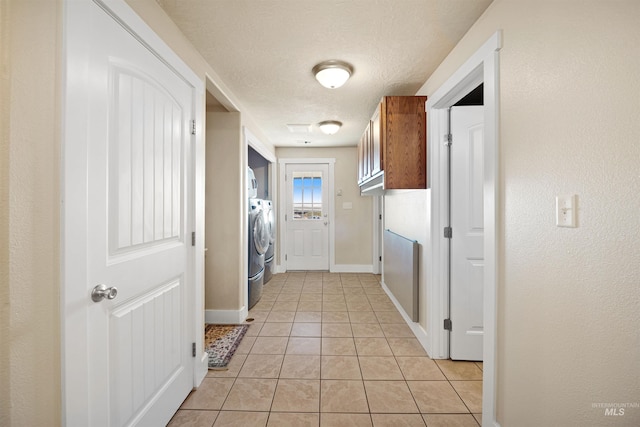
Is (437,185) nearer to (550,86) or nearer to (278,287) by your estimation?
(550,86)

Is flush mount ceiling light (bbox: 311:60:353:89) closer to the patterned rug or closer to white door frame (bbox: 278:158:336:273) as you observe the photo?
the patterned rug

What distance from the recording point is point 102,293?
1.04 metres

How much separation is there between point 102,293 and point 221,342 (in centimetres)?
164

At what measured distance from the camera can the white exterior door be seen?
95cm

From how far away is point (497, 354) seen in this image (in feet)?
4.45

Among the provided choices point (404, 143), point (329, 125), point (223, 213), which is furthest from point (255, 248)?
point (404, 143)

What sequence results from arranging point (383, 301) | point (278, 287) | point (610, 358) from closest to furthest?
point (610, 358) → point (383, 301) → point (278, 287)

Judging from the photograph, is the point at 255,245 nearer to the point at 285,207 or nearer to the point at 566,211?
the point at 285,207

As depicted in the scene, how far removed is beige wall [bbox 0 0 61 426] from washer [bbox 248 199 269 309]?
2468mm

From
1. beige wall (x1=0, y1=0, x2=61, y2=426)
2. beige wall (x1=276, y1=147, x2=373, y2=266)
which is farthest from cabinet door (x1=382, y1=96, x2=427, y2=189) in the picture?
beige wall (x1=276, y1=147, x2=373, y2=266)

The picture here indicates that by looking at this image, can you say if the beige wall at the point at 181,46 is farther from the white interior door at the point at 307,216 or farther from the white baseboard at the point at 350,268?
the white baseboard at the point at 350,268

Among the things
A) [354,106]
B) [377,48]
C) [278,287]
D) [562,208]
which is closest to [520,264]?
[562,208]

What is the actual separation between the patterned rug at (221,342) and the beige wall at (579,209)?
1.86 m

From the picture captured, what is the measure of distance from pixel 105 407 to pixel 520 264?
5.96ft
